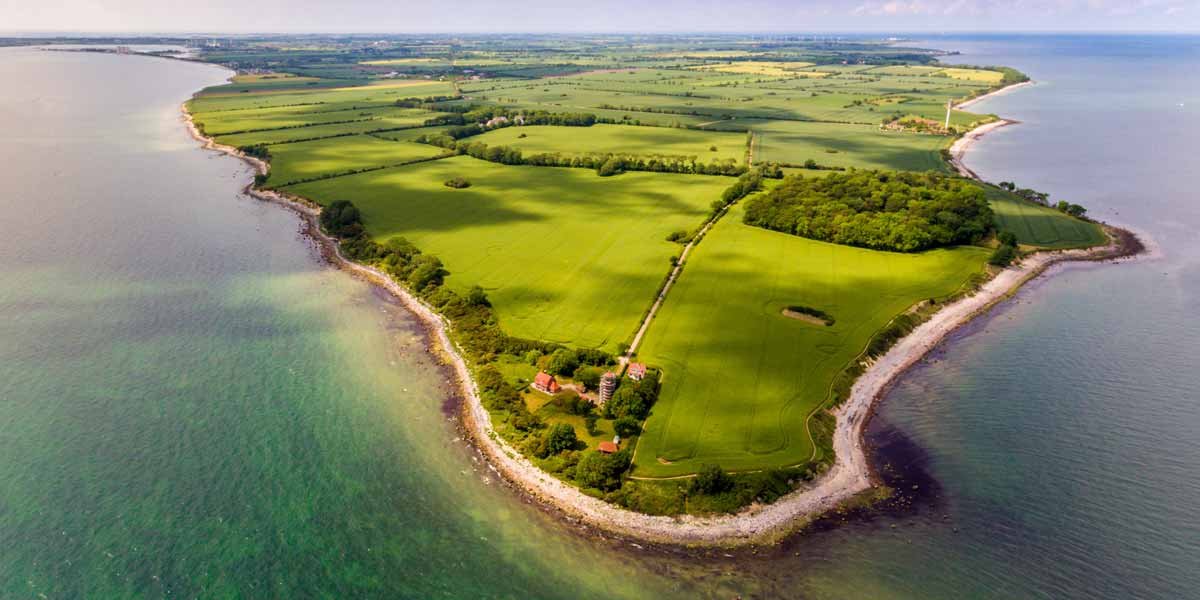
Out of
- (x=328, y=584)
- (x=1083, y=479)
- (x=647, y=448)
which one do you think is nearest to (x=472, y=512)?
(x=328, y=584)

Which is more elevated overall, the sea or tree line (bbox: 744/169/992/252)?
tree line (bbox: 744/169/992/252)

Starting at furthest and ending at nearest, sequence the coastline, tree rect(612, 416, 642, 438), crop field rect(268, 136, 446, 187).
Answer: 1. crop field rect(268, 136, 446, 187)
2. tree rect(612, 416, 642, 438)
3. the coastline

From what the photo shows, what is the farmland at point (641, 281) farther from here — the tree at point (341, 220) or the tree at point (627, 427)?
the tree at point (341, 220)

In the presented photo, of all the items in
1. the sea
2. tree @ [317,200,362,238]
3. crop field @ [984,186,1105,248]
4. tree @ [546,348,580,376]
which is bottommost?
the sea

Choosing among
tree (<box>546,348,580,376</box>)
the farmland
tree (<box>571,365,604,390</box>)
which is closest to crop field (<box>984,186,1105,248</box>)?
the farmland

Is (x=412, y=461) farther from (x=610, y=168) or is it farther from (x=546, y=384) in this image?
(x=610, y=168)

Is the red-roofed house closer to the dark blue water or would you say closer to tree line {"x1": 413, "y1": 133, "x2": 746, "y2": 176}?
the dark blue water
